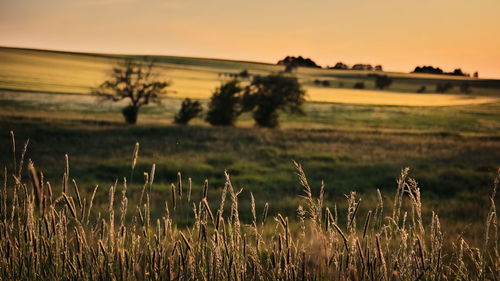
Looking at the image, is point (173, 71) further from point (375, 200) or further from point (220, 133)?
point (375, 200)

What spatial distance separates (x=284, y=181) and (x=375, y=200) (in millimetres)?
4651

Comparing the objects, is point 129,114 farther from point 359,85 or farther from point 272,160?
point 359,85

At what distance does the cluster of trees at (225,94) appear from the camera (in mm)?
45219

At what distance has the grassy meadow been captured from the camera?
2.67 m

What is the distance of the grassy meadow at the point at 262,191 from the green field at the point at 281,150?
0.41 ft

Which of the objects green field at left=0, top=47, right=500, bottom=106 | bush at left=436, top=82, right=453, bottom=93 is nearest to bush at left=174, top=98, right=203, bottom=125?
green field at left=0, top=47, right=500, bottom=106

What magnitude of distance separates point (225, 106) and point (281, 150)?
20925 mm

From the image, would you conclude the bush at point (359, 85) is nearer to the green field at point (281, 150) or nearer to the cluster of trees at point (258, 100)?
the green field at point (281, 150)

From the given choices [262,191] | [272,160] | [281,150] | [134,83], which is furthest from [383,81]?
[262,191]

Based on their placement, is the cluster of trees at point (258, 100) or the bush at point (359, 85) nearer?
the cluster of trees at point (258, 100)

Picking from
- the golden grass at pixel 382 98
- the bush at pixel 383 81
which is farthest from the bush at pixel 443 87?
the bush at pixel 383 81

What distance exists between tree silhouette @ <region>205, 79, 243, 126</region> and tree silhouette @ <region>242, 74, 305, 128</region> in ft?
3.31

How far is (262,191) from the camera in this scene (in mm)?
16016

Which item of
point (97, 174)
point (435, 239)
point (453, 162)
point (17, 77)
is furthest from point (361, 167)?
point (17, 77)
